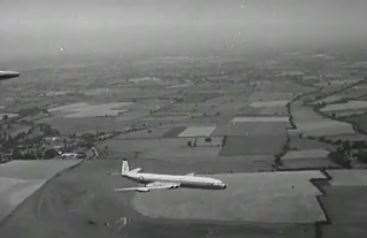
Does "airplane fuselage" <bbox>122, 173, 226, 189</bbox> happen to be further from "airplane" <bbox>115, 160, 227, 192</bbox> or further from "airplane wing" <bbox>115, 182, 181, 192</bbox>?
"airplane wing" <bbox>115, 182, 181, 192</bbox>

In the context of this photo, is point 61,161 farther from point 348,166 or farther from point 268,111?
point 268,111

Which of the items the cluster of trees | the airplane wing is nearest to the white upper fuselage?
the airplane wing

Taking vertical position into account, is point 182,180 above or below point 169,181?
above

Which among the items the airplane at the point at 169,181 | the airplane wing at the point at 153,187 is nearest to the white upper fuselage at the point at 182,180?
the airplane at the point at 169,181

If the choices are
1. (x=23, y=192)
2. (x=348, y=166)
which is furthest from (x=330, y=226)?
(x=23, y=192)

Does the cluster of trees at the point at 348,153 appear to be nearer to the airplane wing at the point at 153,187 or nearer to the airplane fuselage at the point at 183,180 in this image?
the airplane fuselage at the point at 183,180

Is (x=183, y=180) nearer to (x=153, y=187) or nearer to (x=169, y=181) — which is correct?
(x=169, y=181)

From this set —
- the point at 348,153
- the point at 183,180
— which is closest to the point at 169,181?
the point at 183,180

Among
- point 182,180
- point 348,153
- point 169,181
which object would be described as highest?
point 348,153
